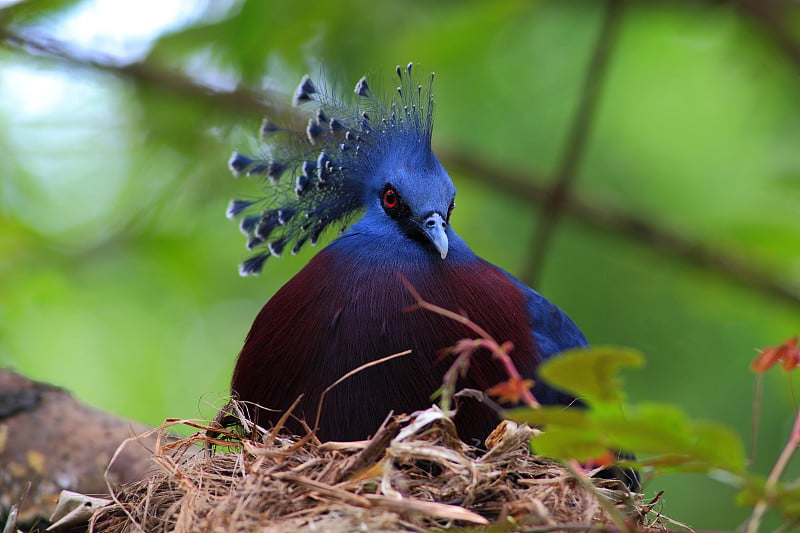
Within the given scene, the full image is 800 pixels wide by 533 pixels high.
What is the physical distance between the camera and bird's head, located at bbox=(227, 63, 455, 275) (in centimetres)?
352

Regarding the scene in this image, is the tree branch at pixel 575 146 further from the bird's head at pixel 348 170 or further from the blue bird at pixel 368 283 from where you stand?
the bird's head at pixel 348 170

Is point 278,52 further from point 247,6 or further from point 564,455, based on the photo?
point 564,455

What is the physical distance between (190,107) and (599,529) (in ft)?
13.6

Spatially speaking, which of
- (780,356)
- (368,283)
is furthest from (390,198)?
(780,356)

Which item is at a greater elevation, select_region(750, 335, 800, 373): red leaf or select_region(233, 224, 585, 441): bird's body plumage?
select_region(750, 335, 800, 373): red leaf

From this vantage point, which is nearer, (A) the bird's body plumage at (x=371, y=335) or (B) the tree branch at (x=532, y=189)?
(A) the bird's body plumage at (x=371, y=335)

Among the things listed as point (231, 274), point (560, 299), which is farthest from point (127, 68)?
point (560, 299)

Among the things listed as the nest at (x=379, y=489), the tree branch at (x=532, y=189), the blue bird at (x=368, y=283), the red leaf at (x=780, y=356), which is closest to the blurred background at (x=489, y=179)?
the tree branch at (x=532, y=189)

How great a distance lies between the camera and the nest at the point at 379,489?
229cm

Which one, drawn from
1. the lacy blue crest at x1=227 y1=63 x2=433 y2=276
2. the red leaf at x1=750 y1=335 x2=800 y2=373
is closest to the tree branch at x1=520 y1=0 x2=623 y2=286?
the lacy blue crest at x1=227 y1=63 x2=433 y2=276

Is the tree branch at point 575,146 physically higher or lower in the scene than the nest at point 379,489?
higher

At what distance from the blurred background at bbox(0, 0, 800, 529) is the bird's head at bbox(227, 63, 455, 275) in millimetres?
612

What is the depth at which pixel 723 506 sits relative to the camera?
6.20m

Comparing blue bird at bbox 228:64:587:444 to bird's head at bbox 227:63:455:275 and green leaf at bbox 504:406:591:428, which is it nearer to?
bird's head at bbox 227:63:455:275
